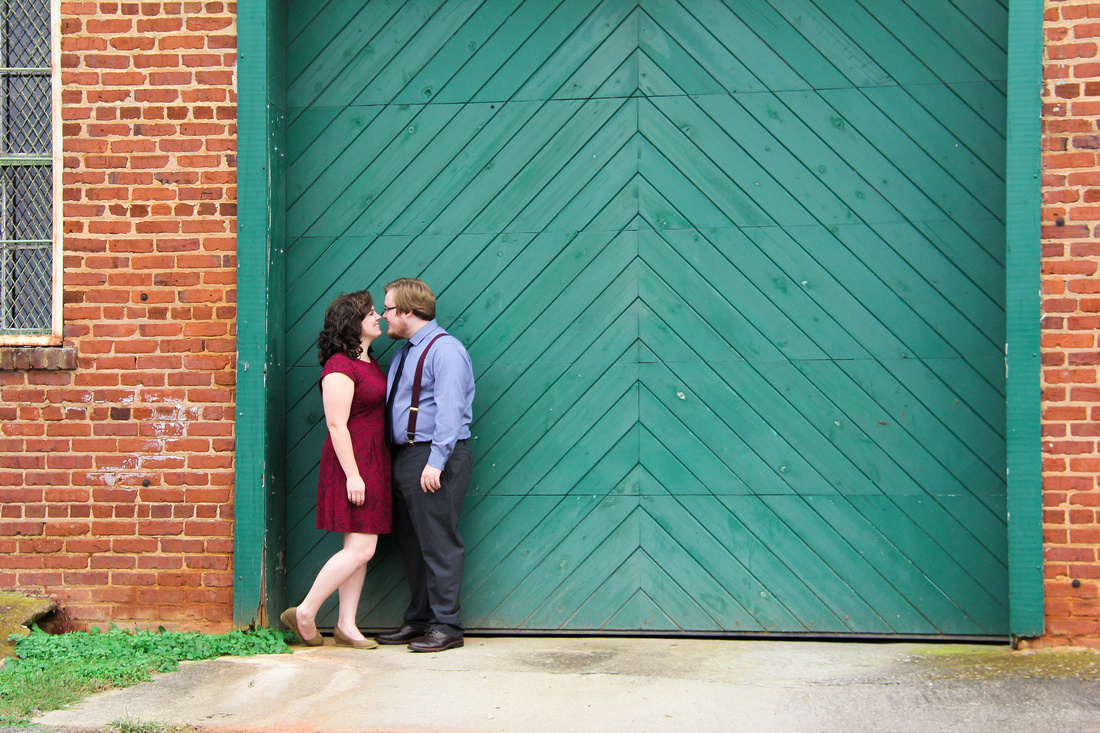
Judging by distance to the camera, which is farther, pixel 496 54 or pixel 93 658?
pixel 496 54

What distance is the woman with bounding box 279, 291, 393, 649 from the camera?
458 cm

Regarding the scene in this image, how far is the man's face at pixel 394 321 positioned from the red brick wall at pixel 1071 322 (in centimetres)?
309

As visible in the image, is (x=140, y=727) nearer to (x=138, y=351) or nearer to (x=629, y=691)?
(x=629, y=691)

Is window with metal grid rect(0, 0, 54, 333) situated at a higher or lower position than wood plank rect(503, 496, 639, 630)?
higher

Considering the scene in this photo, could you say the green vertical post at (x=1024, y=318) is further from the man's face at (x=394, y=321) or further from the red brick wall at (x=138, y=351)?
the red brick wall at (x=138, y=351)

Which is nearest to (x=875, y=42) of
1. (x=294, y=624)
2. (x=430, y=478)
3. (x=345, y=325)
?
(x=345, y=325)

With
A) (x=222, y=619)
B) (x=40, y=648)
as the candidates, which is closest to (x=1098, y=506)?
(x=222, y=619)

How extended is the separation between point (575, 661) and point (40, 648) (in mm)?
2527


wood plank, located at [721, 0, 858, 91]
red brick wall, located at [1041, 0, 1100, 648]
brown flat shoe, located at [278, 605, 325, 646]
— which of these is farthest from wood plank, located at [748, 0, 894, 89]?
brown flat shoe, located at [278, 605, 325, 646]

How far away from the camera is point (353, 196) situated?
5.07 meters

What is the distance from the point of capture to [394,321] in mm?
4723

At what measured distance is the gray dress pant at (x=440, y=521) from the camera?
462 cm

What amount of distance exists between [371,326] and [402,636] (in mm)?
1590

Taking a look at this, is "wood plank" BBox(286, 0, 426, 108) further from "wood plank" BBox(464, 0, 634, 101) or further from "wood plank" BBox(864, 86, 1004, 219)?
"wood plank" BBox(864, 86, 1004, 219)
